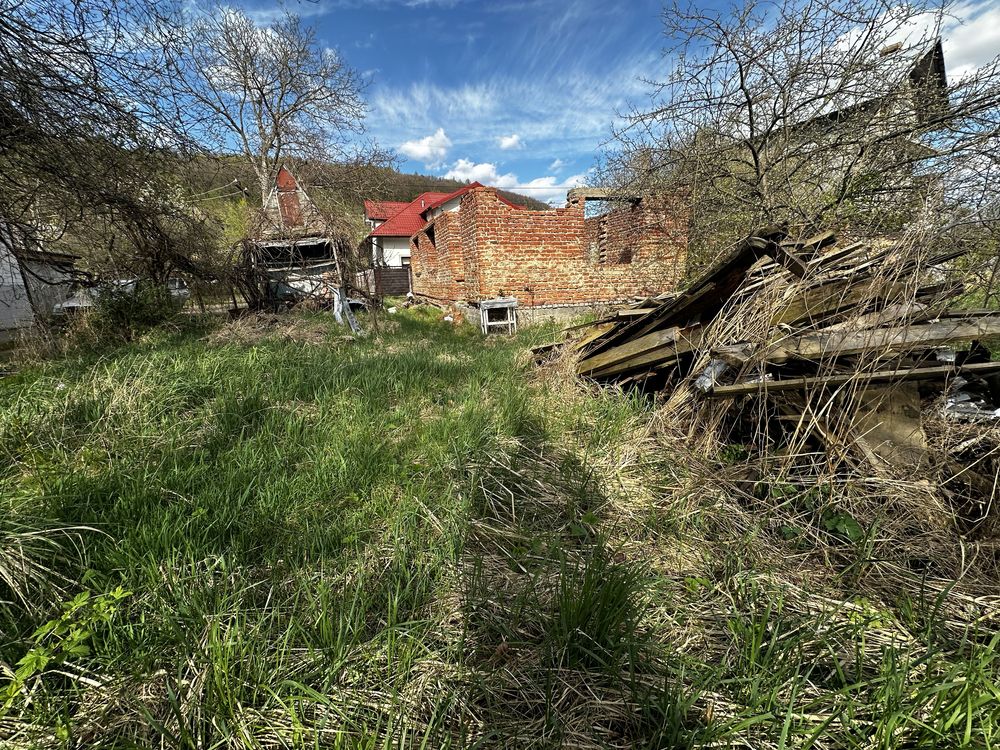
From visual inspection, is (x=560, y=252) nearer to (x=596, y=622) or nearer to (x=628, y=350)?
(x=628, y=350)

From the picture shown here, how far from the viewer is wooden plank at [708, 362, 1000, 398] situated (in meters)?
2.12

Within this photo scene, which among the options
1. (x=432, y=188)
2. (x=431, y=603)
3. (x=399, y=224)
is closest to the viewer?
(x=431, y=603)

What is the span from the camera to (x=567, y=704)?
3.87 ft

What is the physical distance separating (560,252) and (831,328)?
23.3 feet

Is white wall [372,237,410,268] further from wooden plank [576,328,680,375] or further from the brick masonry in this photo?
wooden plank [576,328,680,375]

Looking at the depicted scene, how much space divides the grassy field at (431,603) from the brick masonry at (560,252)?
650 cm

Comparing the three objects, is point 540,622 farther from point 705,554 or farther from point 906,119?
point 906,119

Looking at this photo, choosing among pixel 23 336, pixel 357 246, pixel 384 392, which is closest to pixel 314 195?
pixel 357 246

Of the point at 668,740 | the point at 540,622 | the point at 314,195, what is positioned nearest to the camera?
the point at 668,740

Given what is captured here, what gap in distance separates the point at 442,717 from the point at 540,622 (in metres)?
0.47

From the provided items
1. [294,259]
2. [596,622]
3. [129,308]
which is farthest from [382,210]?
[596,622]

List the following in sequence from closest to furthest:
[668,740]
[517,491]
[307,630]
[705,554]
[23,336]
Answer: [668,740], [307,630], [705,554], [517,491], [23,336]

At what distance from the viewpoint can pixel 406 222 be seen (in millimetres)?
33688

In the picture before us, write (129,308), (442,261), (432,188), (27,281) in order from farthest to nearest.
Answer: (432,188) → (442,261) → (129,308) → (27,281)
